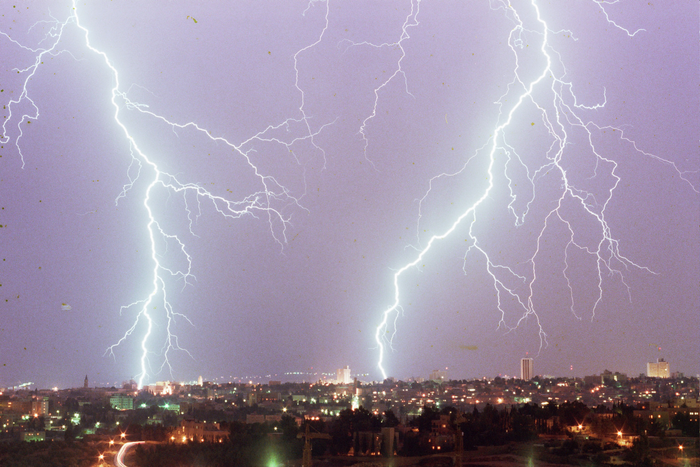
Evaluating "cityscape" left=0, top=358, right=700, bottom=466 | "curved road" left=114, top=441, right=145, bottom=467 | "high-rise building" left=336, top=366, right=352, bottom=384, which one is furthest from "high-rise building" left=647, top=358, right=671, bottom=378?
"curved road" left=114, top=441, right=145, bottom=467

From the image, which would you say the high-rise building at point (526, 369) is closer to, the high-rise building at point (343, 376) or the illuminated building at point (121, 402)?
the high-rise building at point (343, 376)

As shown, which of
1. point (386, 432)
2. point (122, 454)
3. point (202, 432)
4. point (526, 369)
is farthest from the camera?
point (526, 369)

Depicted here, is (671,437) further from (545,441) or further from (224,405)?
(224,405)

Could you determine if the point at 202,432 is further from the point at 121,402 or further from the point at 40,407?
the point at 121,402

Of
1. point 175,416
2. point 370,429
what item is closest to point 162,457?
point 370,429

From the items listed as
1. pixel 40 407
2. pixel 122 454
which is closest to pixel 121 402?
pixel 40 407

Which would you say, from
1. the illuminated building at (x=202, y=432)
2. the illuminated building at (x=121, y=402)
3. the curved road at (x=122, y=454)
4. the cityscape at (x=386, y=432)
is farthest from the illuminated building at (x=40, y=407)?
the illuminated building at (x=202, y=432)
